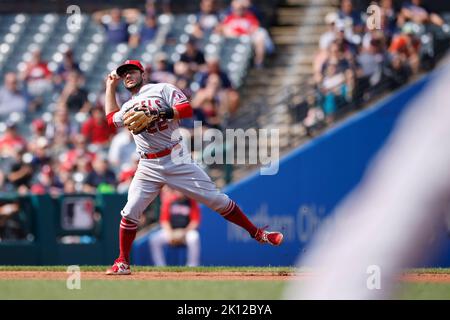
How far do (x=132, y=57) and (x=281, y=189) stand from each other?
15.2ft

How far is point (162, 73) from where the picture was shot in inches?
543

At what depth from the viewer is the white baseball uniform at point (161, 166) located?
7887 mm

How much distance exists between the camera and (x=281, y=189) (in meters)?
12.1

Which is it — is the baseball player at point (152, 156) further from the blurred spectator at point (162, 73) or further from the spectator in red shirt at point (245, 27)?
the spectator in red shirt at point (245, 27)

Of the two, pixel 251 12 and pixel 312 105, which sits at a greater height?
pixel 251 12

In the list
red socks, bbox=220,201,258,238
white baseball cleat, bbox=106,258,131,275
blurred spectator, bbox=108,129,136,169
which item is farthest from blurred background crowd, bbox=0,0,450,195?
white baseball cleat, bbox=106,258,131,275

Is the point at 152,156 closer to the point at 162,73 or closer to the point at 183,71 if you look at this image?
the point at 162,73

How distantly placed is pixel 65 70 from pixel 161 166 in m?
7.99

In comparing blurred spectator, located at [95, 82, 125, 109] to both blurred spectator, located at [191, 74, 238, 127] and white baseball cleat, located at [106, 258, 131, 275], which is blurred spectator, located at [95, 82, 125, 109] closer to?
blurred spectator, located at [191, 74, 238, 127]

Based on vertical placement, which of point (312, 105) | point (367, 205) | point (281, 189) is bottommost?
point (281, 189)

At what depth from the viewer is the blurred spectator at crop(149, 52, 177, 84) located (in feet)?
44.8

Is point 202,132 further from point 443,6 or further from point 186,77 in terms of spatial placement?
point 443,6

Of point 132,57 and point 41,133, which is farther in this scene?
point 132,57
